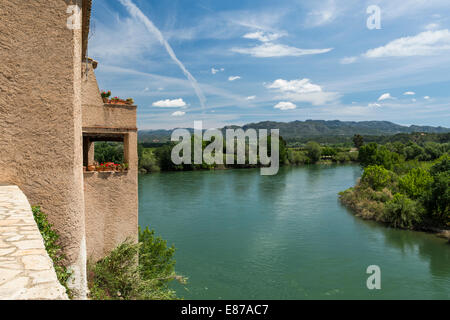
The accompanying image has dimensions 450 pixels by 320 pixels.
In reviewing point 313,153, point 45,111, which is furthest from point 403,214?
point 313,153

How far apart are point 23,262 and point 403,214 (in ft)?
81.3

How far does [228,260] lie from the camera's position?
16.3 meters

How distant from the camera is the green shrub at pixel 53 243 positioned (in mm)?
4383

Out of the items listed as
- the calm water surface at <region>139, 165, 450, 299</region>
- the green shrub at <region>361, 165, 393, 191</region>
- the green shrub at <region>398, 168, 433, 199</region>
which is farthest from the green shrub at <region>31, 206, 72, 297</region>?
the green shrub at <region>361, 165, 393, 191</region>

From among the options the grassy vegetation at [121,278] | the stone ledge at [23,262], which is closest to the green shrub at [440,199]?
the grassy vegetation at [121,278]

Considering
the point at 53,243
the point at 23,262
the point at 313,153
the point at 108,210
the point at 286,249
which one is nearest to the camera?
the point at 23,262

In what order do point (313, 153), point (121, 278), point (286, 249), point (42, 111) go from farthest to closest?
point (313, 153), point (286, 249), point (121, 278), point (42, 111)

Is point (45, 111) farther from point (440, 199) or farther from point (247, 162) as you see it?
point (247, 162)

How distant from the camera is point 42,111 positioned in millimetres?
4777

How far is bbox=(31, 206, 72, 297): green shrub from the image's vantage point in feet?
14.4

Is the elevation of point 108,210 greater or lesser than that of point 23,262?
lesser

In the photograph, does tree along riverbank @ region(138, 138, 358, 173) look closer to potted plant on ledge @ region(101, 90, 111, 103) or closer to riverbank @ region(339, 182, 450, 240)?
riverbank @ region(339, 182, 450, 240)

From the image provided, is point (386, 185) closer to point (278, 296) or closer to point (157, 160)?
point (278, 296)

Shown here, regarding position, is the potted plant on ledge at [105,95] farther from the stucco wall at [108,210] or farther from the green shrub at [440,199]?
the green shrub at [440,199]
